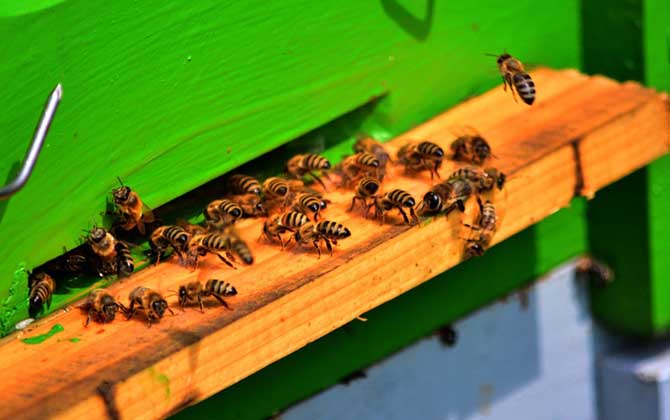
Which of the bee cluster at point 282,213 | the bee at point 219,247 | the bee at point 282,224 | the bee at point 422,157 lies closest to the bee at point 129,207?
the bee cluster at point 282,213

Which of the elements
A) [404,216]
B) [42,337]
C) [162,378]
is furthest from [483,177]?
[42,337]

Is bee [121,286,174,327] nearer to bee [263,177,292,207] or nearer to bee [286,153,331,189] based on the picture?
bee [263,177,292,207]

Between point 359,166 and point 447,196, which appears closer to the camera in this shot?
point 447,196

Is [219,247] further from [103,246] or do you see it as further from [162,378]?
[162,378]

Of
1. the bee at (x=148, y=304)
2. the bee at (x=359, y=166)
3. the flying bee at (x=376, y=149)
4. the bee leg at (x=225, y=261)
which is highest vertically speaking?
the flying bee at (x=376, y=149)

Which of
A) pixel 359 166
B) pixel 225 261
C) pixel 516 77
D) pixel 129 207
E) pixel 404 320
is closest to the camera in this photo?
pixel 129 207

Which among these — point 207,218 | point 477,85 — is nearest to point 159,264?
point 207,218

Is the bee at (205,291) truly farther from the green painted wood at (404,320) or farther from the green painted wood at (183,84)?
the green painted wood at (404,320)
